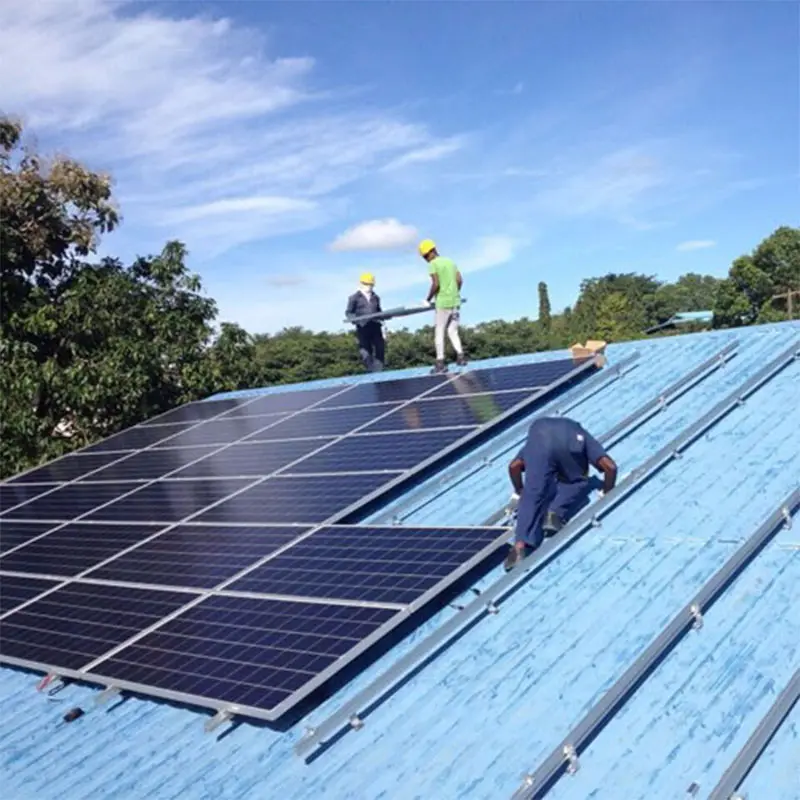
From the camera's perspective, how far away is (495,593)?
7.48m

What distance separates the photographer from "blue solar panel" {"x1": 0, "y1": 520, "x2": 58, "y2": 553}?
12.3 metres

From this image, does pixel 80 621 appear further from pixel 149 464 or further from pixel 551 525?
pixel 149 464

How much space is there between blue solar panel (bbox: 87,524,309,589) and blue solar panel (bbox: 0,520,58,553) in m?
2.66

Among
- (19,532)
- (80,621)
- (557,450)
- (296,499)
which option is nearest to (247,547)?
(296,499)

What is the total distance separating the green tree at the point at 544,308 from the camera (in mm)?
97875

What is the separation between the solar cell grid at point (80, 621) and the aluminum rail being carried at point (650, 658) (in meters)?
4.42

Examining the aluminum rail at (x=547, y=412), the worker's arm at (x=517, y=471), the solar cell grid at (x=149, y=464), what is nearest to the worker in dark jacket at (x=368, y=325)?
the solar cell grid at (x=149, y=464)

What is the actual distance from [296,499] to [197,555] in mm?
1374

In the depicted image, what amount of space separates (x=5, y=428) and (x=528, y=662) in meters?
16.4

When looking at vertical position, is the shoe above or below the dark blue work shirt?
below

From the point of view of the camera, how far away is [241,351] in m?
24.0

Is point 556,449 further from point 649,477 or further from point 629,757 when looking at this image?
point 629,757

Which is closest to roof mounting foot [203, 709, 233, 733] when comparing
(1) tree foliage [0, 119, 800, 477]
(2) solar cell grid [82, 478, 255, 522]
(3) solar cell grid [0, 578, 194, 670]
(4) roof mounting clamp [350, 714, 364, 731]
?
(4) roof mounting clamp [350, 714, 364, 731]

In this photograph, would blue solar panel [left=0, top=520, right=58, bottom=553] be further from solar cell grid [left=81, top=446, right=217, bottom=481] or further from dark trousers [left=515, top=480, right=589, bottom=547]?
dark trousers [left=515, top=480, right=589, bottom=547]
